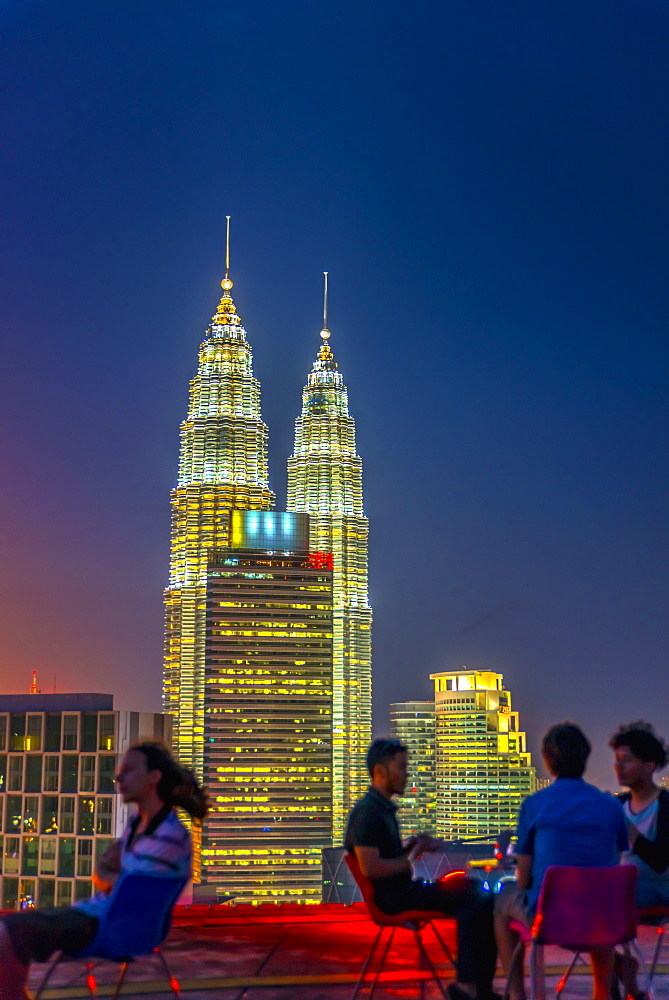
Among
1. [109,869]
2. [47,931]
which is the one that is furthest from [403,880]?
[47,931]

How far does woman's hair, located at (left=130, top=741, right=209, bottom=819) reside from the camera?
170 inches

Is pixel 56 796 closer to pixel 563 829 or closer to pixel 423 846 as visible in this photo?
pixel 423 846

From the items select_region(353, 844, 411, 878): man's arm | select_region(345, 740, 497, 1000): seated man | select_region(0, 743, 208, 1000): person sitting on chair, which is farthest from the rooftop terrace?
select_region(0, 743, 208, 1000): person sitting on chair

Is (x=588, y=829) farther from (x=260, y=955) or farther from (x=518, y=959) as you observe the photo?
(x=260, y=955)

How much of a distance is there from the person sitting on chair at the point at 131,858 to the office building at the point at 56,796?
81991mm

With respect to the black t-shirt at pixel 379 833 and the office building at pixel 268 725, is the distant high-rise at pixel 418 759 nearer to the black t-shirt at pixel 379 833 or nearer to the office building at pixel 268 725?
the office building at pixel 268 725

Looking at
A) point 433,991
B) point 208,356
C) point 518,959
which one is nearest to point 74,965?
point 433,991

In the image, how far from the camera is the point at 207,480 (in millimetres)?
178000

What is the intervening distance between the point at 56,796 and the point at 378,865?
87312mm

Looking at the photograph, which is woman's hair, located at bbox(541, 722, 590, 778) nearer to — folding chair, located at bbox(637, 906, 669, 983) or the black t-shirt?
the black t-shirt

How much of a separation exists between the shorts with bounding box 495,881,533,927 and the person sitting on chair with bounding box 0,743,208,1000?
1.26m

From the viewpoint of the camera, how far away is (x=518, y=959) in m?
4.28

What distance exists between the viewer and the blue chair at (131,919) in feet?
13.0

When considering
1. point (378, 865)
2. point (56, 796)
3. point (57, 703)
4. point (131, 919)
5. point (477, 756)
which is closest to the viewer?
point (131, 919)
